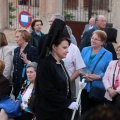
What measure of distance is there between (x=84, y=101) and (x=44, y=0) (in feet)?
45.6

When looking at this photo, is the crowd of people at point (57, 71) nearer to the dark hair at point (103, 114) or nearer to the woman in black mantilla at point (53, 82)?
the woman in black mantilla at point (53, 82)

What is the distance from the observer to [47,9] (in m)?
18.3

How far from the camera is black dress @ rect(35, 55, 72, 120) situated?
397 centimetres

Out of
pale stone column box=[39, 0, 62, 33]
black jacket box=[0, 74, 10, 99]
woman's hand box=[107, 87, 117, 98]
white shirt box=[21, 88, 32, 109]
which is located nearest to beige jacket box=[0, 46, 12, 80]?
black jacket box=[0, 74, 10, 99]

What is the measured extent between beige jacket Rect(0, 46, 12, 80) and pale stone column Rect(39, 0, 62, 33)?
36.1 ft

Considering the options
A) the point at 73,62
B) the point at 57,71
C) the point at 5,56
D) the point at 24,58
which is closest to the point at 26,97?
the point at 24,58

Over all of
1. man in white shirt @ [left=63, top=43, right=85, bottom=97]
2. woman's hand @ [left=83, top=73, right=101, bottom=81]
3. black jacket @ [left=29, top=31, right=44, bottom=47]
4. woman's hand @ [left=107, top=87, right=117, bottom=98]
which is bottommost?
woman's hand @ [left=107, top=87, right=117, bottom=98]

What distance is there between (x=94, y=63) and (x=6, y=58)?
1601 millimetres

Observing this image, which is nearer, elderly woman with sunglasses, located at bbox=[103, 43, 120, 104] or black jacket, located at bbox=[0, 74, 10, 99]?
elderly woman with sunglasses, located at bbox=[103, 43, 120, 104]

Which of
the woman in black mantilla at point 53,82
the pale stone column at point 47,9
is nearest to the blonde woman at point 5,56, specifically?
the woman in black mantilla at point 53,82

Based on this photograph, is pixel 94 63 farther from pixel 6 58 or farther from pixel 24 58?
pixel 6 58

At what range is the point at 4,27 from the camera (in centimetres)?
1970

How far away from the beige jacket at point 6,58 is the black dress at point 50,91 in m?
2.23

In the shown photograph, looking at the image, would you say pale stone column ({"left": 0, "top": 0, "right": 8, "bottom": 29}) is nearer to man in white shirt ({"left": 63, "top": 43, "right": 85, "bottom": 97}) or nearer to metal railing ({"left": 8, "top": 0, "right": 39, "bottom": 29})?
metal railing ({"left": 8, "top": 0, "right": 39, "bottom": 29})
